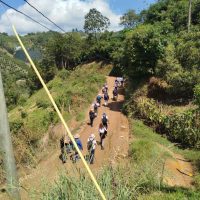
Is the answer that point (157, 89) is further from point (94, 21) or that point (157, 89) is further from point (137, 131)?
point (94, 21)

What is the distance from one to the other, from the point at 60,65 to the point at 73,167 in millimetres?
54347

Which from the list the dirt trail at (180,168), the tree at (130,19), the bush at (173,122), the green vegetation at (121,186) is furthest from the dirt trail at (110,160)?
the tree at (130,19)

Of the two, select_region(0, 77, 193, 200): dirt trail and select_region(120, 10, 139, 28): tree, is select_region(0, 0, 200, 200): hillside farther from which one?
select_region(120, 10, 139, 28): tree

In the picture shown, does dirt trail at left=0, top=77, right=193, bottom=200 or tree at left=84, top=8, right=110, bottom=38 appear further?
tree at left=84, top=8, right=110, bottom=38

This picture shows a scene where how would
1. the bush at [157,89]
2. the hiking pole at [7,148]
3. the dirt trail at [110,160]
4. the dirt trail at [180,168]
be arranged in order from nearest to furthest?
the hiking pole at [7,148] → the dirt trail at [110,160] → the dirt trail at [180,168] → the bush at [157,89]

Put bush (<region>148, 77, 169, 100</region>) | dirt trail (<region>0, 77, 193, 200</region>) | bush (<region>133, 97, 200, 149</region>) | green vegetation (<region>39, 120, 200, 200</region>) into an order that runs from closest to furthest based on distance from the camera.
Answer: green vegetation (<region>39, 120, 200, 200</region>), dirt trail (<region>0, 77, 193, 200</region>), bush (<region>133, 97, 200, 149</region>), bush (<region>148, 77, 169, 100</region>)

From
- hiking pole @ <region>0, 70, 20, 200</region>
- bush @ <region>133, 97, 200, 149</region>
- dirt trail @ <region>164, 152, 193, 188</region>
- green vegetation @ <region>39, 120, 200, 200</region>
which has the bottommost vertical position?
dirt trail @ <region>164, 152, 193, 188</region>

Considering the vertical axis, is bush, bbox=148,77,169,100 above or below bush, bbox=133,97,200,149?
above

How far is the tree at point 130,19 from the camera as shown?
69675mm

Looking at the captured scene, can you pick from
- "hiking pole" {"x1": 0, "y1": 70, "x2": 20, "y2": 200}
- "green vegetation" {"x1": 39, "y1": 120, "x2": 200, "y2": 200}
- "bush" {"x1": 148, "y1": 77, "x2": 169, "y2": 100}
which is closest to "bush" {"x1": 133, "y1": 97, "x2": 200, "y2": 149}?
"bush" {"x1": 148, "y1": 77, "x2": 169, "y2": 100}

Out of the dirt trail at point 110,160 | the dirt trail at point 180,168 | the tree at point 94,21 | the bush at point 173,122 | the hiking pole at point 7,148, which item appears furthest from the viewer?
the tree at point 94,21

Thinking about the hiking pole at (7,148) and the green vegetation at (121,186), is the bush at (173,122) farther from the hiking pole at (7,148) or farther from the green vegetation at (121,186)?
the hiking pole at (7,148)

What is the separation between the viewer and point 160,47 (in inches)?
993

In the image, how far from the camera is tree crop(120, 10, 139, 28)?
69675mm
